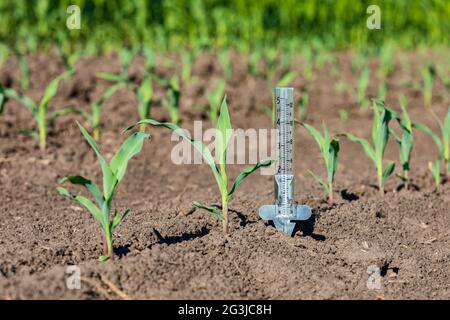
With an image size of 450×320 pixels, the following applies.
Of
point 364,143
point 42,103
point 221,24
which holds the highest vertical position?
point 221,24

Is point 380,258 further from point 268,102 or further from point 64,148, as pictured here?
point 268,102

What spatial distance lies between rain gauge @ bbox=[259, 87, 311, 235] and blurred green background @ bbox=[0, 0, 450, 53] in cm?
541

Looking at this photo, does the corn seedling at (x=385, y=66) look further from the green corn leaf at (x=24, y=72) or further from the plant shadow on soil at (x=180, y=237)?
the plant shadow on soil at (x=180, y=237)

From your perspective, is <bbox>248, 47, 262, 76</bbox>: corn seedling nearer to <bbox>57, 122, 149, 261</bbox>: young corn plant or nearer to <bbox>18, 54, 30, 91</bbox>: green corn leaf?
<bbox>18, 54, 30, 91</bbox>: green corn leaf

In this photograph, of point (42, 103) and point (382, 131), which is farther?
point (42, 103)

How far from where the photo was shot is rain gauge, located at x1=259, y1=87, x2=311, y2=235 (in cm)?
303

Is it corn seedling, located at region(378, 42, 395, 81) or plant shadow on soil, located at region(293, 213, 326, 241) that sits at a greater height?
corn seedling, located at region(378, 42, 395, 81)

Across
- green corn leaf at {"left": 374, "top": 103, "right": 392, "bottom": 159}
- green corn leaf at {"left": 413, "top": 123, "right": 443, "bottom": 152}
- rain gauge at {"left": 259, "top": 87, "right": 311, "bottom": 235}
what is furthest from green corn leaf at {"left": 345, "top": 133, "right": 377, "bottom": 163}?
rain gauge at {"left": 259, "top": 87, "right": 311, "bottom": 235}

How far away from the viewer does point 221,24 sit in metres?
9.27

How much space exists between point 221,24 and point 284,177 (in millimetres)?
6473

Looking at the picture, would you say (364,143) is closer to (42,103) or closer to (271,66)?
(42,103)

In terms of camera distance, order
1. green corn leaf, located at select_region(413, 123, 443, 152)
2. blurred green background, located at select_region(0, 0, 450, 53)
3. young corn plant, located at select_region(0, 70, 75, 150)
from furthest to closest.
→ blurred green background, located at select_region(0, 0, 450, 53) → young corn plant, located at select_region(0, 70, 75, 150) → green corn leaf, located at select_region(413, 123, 443, 152)

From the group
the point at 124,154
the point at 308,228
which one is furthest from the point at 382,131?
the point at 124,154
